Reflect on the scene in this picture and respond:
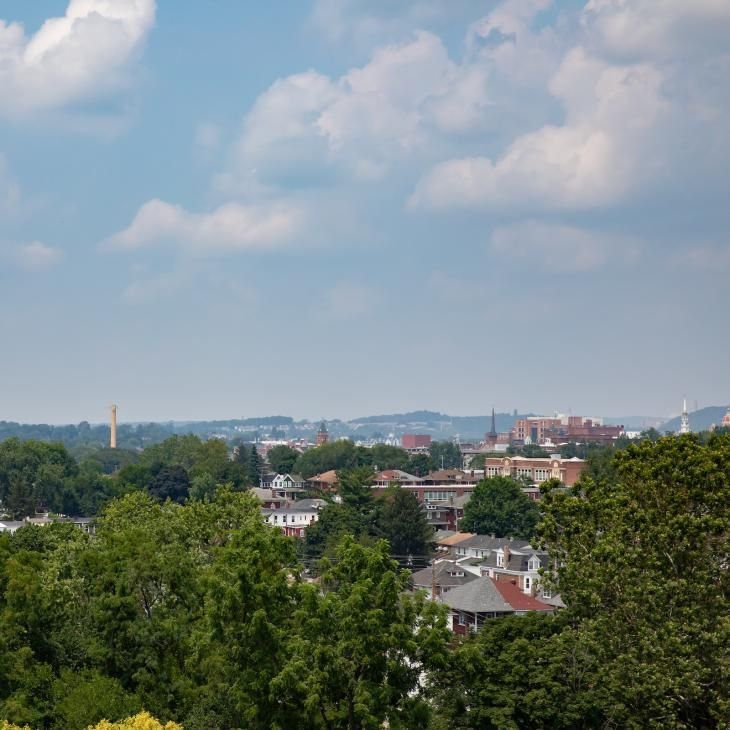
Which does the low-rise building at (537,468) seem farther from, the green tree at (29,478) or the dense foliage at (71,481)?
the green tree at (29,478)

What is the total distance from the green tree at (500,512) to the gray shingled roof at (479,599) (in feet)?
121

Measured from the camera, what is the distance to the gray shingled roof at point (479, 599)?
51125 millimetres

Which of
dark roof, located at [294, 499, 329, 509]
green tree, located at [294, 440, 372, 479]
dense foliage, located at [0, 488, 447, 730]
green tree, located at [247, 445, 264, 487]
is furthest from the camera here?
green tree, located at [294, 440, 372, 479]

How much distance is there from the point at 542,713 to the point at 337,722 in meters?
6.10

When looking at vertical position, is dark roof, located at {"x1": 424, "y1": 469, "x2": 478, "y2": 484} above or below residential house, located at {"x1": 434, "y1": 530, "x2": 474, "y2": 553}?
above

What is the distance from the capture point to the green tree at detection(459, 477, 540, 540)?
90.8 metres

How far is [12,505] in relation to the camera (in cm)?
11200

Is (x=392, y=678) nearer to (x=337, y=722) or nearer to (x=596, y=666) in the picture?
(x=337, y=722)

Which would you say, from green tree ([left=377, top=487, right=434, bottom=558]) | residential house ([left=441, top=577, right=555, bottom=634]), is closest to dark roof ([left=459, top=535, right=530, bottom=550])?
green tree ([left=377, top=487, right=434, bottom=558])

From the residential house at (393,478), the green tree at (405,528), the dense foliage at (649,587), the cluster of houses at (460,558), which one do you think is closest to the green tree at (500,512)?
the cluster of houses at (460,558)

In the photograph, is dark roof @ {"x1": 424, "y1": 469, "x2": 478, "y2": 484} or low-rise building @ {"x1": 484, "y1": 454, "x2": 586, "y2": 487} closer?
low-rise building @ {"x1": 484, "y1": 454, "x2": 586, "y2": 487}

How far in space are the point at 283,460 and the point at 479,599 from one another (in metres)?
119

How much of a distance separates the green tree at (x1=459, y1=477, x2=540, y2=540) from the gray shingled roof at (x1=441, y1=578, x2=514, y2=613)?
36.8 metres

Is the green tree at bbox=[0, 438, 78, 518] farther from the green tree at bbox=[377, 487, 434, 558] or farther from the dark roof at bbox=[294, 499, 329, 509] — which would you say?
the green tree at bbox=[377, 487, 434, 558]
